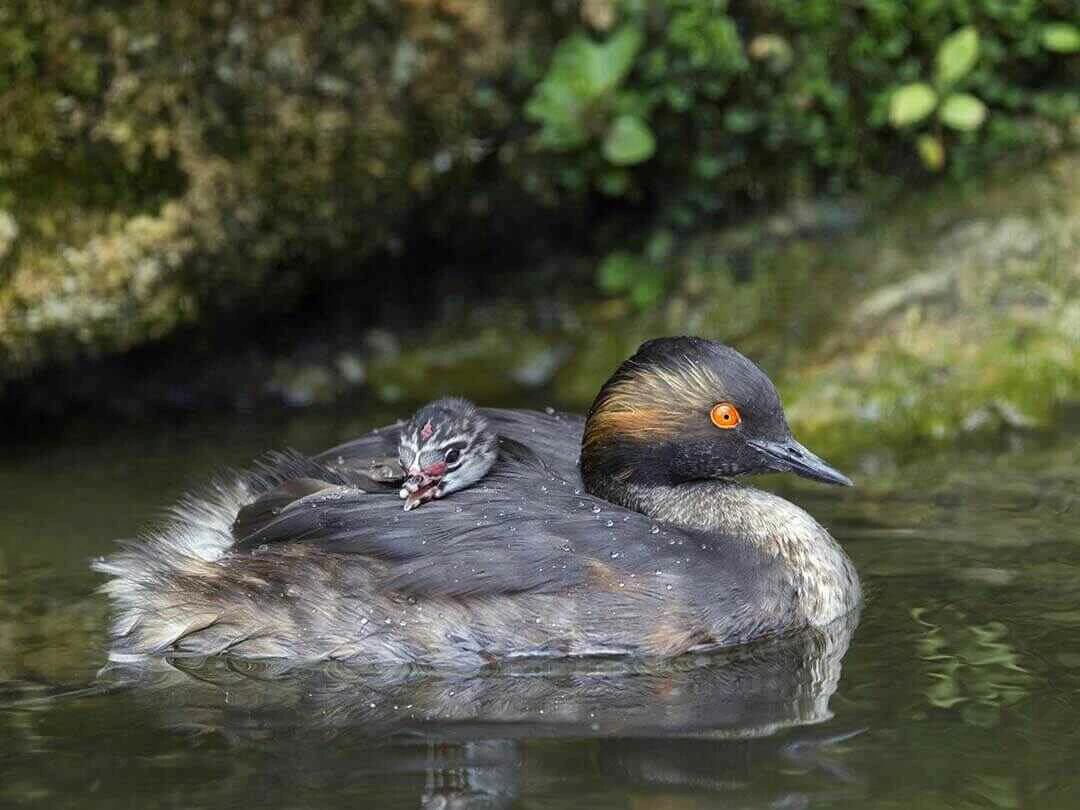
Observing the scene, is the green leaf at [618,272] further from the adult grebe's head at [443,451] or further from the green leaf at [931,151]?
the adult grebe's head at [443,451]

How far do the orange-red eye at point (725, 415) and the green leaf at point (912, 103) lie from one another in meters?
3.35

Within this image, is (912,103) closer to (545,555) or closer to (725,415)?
(725,415)

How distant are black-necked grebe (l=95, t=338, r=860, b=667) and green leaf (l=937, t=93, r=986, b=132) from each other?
10.9 feet

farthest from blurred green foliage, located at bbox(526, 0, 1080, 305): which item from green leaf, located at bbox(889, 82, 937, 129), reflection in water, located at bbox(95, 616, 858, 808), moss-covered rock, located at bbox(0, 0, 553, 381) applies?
reflection in water, located at bbox(95, 616, 858, 808)

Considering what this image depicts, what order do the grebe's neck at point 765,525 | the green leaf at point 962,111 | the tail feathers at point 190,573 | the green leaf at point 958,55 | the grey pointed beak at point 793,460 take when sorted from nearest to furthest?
the tail feathers at point 190,573 < the grebe's neck at point 765,525 < the grey pointed beak at point 793,460 < the green leaf at point 958,55 < the green leaf at point 962,111

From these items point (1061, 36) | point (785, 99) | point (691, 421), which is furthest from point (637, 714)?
point (1061, 36)

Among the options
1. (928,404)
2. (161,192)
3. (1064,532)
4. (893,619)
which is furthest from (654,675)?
(161,192)

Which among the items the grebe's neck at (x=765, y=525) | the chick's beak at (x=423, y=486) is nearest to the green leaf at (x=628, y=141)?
the grebe's neck at (x=765, y=525)

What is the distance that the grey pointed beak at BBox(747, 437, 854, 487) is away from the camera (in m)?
5.58

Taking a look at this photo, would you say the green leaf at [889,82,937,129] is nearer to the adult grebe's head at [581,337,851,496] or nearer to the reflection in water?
the adult grebe's head at [581,337,851,496]

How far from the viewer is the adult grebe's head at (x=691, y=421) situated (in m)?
5.61

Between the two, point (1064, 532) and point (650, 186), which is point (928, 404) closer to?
point (1064, 532)

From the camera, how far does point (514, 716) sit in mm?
4637

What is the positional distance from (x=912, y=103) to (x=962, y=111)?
238 millimetres
